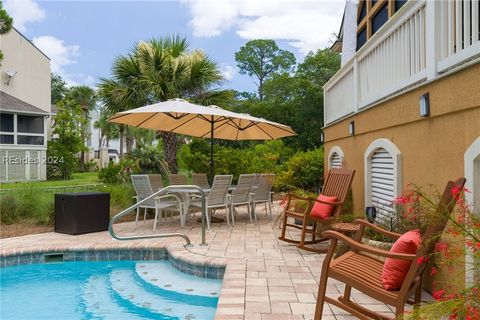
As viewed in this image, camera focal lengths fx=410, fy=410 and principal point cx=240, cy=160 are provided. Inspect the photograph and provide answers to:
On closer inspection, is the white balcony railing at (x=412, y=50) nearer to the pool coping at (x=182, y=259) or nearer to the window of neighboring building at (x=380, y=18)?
the pool coping at (x=182, y=259)

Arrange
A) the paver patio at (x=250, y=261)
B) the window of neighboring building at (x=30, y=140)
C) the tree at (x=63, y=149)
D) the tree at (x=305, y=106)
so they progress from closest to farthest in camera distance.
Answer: the paver patio at (x=250, y=261) < the window of neighboring building at (x=30, y=140) < the tree at (x=305, y=106) < the tree at (x=63, y=149)

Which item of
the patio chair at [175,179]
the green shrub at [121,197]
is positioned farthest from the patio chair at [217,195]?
the green shrub at [121,197]

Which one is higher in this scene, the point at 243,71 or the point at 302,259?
the point at 243,71

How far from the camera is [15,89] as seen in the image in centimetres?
2566

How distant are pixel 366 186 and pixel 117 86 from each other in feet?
28.9

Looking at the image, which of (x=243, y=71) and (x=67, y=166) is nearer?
(x=67, y=166)

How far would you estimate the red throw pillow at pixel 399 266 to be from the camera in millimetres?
2824

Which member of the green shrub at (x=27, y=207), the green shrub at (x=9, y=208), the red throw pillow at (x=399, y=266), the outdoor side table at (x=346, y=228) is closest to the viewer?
the red throw pillow at (x=399, y=266)

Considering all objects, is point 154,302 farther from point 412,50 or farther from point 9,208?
point 9,208

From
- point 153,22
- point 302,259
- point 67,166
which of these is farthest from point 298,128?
point 302,259

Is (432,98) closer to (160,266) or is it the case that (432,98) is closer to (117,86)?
(160,266)

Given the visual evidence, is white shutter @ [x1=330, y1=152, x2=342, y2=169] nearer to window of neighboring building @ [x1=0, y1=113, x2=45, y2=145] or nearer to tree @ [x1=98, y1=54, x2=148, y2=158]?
tree @ [x1=98, y1=54, x2=148, y2=158]

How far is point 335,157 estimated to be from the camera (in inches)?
356

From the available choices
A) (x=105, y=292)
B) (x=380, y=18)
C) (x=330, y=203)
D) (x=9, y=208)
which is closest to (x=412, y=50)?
(x=330, y=203)
